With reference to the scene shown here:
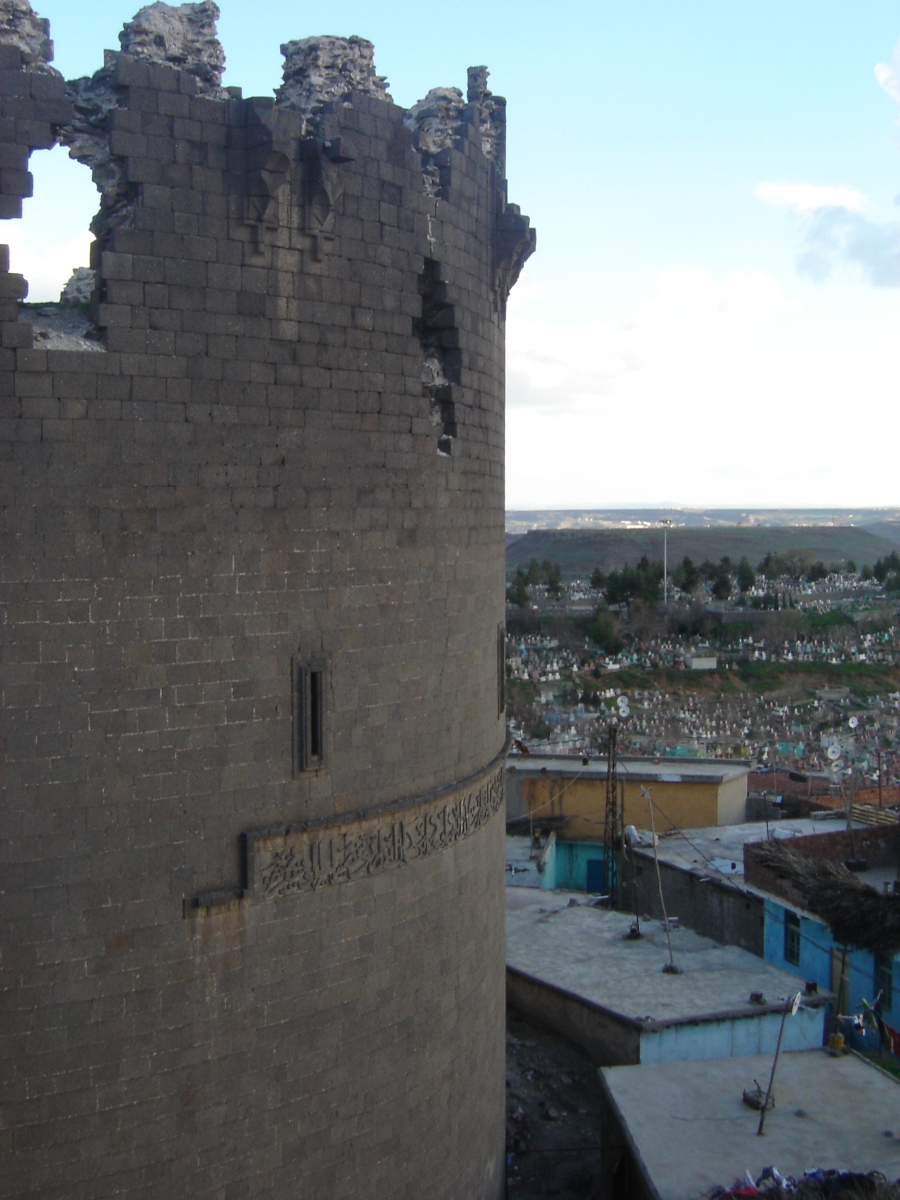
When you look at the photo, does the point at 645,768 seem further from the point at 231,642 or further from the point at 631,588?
the point at 631,588

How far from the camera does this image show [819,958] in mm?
17000

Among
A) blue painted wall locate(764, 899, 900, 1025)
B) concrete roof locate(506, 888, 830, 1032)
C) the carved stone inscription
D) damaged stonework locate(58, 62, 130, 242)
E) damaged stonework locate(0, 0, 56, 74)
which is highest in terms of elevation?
damaged stonework locate(0, 0, 56, 74)

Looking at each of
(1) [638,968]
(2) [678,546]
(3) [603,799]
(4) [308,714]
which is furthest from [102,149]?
(2) [678,546]

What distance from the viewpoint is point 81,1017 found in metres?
5.91

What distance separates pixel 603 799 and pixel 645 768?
9.08ft

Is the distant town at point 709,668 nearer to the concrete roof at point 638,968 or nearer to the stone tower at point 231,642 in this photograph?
the concrete roof at point 638,968

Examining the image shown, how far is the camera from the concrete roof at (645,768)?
26719 mm

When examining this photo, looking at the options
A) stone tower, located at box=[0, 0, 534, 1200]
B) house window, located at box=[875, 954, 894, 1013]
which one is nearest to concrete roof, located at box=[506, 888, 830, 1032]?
house window, located at box=[875, 954, 894, 1013]

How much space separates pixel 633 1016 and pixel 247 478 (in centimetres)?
964

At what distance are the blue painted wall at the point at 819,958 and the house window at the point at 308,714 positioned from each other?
11.4 m

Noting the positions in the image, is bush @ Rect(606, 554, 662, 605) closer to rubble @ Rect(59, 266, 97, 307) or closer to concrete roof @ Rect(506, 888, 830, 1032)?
concrete roof @ Rect(506, 888, 830, 1032)

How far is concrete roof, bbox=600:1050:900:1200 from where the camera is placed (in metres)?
8.95

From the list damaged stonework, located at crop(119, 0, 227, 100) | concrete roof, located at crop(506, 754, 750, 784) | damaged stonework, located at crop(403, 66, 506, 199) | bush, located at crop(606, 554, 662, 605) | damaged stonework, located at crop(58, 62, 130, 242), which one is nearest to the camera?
damaged stonework, located at crop(58, 62, 130, 242)

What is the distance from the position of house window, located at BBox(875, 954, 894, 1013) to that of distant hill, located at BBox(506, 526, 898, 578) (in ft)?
311
